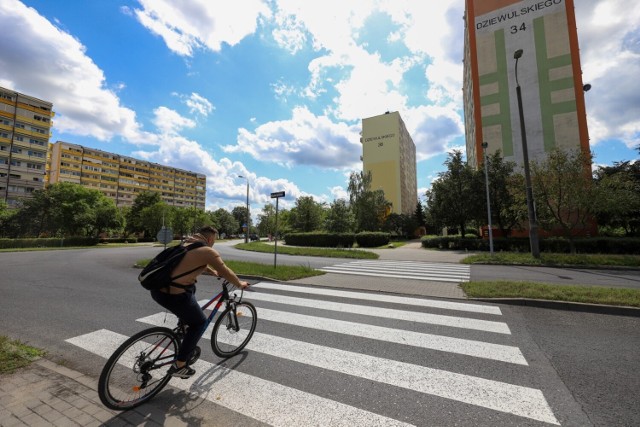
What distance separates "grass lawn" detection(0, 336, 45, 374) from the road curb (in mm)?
7792

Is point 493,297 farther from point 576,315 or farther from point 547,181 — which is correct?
point 547,181

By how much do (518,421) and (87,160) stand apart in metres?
107

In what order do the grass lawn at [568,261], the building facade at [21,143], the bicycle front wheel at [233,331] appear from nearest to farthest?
the bicycle front wheel at [233,331], the grass lawn at [568,261], the building facade at [21,143]

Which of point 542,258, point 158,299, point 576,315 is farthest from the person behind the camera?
point 542,258

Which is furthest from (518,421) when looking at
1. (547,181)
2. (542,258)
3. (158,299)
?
(547,181)

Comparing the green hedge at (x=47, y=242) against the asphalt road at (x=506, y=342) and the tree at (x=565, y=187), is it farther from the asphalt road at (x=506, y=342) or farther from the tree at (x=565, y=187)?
the tree at (x=565, y=187)

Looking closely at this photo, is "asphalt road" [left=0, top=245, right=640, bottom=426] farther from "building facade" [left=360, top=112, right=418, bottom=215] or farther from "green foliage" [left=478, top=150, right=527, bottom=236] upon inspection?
"building facade" [left=360, top=112, right=418, bottom=215]

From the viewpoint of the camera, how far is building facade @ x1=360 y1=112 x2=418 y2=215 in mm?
77438

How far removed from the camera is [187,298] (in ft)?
10.2

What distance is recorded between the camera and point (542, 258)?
14.3m

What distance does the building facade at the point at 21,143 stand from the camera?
55188 millimetres

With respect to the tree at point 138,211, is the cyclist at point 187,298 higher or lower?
lower

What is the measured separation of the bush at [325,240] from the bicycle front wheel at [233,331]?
89.6ft

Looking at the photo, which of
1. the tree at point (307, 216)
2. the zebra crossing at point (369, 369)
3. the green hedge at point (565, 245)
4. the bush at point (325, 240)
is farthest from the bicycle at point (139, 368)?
the tree at point (307, 216)
